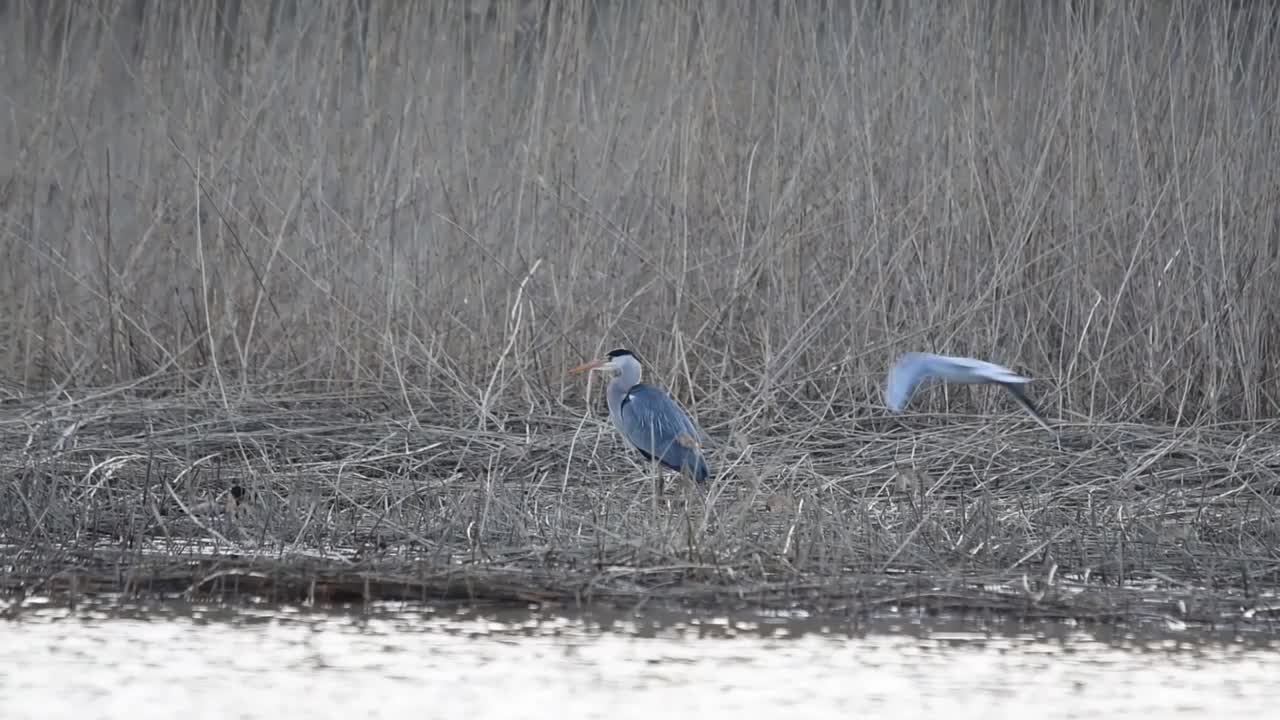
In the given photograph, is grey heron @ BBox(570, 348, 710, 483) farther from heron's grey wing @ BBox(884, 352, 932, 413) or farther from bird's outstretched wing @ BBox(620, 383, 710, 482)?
heron's grey wing @ BBox(884, 352, 932, 413)

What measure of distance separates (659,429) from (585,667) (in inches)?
51.5

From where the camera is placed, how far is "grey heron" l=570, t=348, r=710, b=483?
152 inches

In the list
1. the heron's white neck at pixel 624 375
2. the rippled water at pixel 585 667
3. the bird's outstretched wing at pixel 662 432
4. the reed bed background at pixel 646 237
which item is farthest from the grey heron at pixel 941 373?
the heron's white neck at pixel 624 375

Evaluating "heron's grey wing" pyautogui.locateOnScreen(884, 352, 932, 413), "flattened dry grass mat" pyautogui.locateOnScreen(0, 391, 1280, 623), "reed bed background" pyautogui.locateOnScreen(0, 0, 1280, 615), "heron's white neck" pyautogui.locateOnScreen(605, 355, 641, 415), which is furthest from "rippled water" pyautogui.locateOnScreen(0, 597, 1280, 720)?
"heron's white neck" pyautogui.locateOnScreen(605, 355, 641, 415)

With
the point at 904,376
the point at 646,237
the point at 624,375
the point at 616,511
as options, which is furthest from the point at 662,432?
the point at 646,237

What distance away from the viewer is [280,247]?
4832 millimetres

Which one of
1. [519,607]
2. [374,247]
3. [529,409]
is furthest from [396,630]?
[374,247]

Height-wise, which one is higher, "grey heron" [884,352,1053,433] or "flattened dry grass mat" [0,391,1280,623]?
"grey heron" [884,352,1053,433]

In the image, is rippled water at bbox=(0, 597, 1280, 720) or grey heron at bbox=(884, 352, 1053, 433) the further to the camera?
grey heron at bbox=(884, 352, 1053, 433)

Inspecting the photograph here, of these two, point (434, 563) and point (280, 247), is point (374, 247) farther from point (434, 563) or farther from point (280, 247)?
point (434, 563)

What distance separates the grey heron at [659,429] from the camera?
152 inches

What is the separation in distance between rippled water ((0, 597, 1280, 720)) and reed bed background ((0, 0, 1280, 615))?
1.25 m

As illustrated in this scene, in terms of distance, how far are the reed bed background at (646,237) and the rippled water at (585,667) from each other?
4.10 ft

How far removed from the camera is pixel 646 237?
482cm
